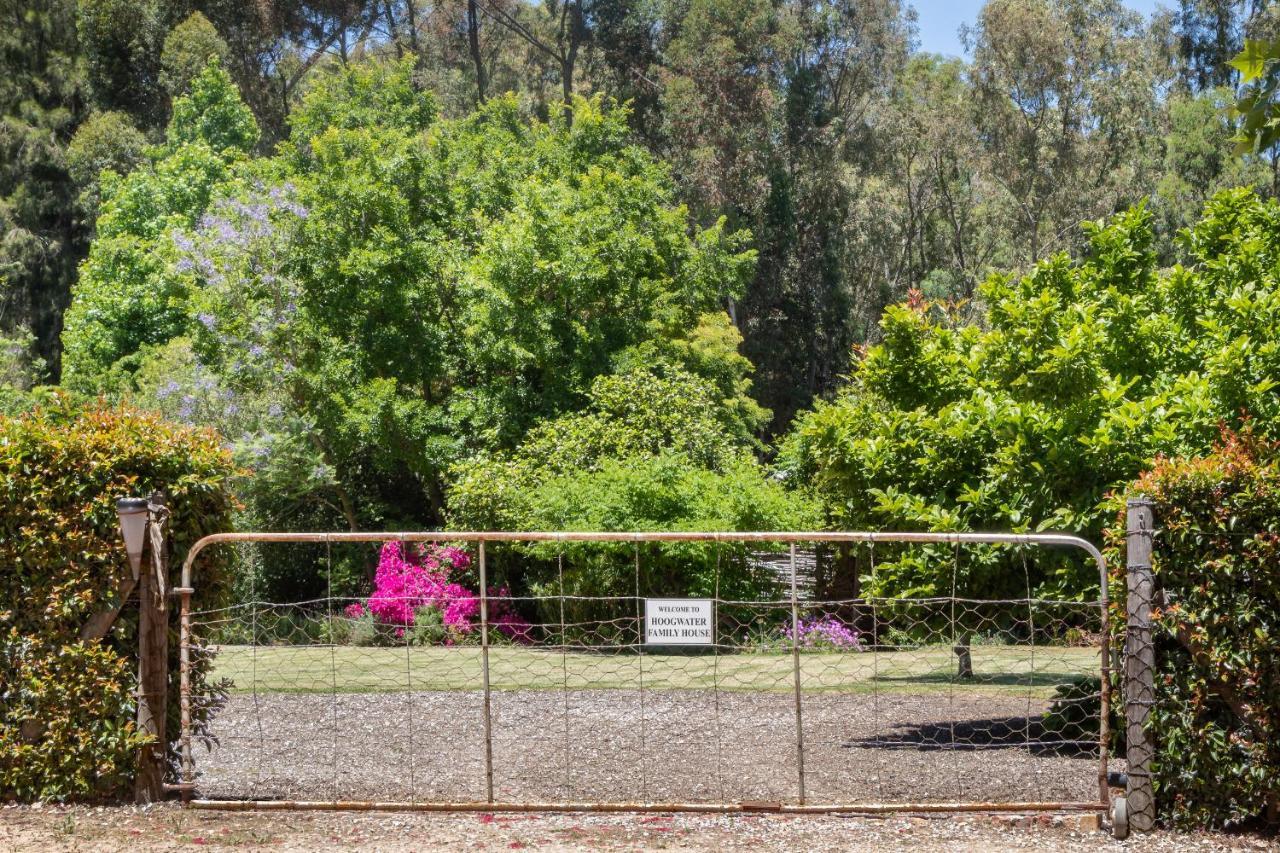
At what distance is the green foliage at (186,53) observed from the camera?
35.8m

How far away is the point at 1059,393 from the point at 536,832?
4.93 metres

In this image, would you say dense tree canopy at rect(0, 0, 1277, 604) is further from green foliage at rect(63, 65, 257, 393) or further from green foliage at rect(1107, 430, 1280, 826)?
green foliage at rect(1107, 430, 1280, 826)

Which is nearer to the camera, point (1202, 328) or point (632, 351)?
point (1202, 328)

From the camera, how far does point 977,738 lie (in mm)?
9812

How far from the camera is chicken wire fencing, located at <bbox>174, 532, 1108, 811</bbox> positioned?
739cm

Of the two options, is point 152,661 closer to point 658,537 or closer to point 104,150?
point 658,537

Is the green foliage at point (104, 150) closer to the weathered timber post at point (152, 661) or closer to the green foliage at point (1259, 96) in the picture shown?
the weathered timber post at point (152, 661)

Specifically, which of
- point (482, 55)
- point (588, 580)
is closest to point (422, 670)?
point (588, 580)

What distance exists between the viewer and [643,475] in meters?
15.6

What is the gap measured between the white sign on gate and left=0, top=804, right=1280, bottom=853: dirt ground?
977mm

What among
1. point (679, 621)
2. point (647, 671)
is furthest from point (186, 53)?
point (679, 621)

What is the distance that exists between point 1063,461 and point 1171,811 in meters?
2.96

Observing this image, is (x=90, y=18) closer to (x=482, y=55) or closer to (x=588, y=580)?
(x=482, y=55)

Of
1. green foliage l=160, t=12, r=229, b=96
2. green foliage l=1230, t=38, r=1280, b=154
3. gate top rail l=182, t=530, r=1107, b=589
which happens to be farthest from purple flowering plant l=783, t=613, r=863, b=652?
green foliage l=160, t=12, r=229, b=96
